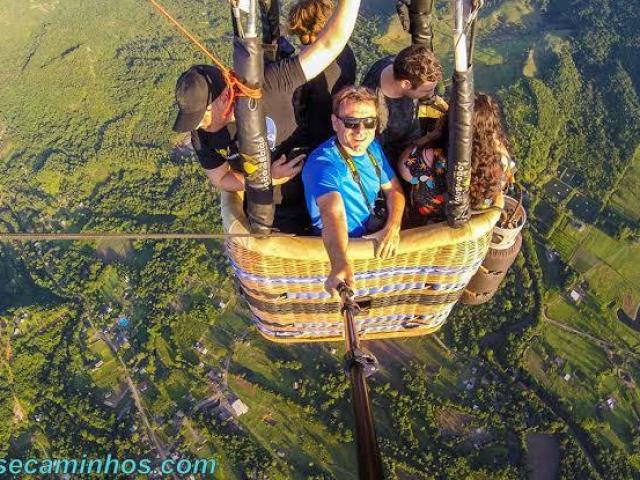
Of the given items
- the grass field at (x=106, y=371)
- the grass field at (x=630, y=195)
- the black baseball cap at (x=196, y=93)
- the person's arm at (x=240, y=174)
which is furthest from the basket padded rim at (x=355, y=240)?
the grass field at (x=630, y=195)

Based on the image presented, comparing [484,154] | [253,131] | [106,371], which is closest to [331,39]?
[253,131]

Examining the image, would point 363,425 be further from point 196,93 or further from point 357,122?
point 196,93

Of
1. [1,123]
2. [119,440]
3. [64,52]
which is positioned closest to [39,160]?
[1,123]

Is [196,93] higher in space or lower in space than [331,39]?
lower

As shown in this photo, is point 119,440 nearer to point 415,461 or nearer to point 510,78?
point 415,461

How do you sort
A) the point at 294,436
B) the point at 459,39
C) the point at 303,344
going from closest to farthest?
1. the point at 459,39
2. the point at 294,436
3. the point at 303,344

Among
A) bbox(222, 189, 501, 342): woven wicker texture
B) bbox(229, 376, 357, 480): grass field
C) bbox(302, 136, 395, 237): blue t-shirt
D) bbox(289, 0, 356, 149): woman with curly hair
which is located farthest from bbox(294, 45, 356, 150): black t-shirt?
bbox(229, 376, 357, 480): grass field

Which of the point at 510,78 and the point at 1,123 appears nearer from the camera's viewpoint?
the point at 510,78
